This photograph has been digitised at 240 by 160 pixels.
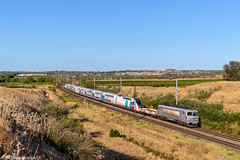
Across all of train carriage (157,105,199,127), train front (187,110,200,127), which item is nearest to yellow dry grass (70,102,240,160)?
train front (187,110,200,127)

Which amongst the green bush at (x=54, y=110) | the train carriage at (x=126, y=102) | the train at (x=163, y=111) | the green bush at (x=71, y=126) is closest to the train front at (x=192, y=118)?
the train at (x=163, y=111)

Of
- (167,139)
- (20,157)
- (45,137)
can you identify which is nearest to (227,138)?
(167,139)

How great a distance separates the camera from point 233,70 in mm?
88750

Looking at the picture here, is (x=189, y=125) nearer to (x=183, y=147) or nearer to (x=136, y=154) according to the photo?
(x=183, y=147)

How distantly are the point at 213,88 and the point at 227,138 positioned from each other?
4091 cm

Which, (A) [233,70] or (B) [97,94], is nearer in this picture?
(B) [97,94]

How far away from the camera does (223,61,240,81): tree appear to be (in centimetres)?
8750

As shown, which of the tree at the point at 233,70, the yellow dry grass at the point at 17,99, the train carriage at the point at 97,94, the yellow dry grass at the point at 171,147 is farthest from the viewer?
the tree at the point at 233,70

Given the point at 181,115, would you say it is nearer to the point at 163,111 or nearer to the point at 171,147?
the point at 163,111

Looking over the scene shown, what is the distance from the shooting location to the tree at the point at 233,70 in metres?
87.5

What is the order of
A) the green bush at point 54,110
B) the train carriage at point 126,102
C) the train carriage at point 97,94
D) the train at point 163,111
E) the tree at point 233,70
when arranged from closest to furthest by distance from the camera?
→ the green bush at point 54,110, the train at point 163,111, the train carriage at point 126,102, the train carriage at point 97,94, the tree at point 233,70

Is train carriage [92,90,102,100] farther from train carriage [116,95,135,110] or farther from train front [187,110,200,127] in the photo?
train front [187,110,200,127]

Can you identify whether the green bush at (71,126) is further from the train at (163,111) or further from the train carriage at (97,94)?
the train carriage at (97,94)

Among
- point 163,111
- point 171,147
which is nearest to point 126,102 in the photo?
point 163,111
